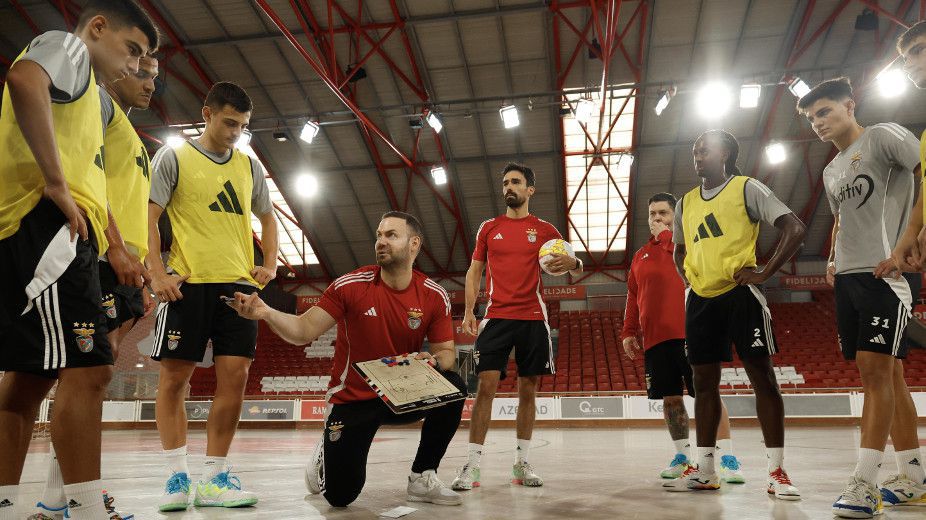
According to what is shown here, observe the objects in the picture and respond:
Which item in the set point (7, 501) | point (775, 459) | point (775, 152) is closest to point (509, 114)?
point (775, 152)

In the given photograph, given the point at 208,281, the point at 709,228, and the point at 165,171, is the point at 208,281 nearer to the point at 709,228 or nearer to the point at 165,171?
the point at 165,171

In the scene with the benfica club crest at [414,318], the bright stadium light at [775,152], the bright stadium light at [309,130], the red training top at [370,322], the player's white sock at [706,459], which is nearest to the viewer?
the red training top at [370,322]

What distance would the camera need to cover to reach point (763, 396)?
3.18 metres

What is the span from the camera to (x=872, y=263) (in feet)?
9.26

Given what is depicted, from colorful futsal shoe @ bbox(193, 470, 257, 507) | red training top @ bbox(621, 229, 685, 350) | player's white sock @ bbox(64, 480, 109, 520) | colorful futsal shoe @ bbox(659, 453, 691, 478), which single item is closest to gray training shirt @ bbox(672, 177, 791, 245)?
red training top @ bbox(621, 229, 685, 350)

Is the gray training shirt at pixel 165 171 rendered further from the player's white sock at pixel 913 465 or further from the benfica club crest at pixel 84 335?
Result: the player's white sock at pixel 913 465

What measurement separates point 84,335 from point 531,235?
3004 mm

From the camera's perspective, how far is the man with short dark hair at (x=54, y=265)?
5.46 feet

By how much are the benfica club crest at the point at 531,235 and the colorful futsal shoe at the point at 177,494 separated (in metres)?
2.57

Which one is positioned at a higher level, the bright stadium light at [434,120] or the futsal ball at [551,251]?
the bright stadium light at [434,120]

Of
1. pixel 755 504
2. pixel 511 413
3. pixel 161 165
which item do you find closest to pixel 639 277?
pixel 755 504

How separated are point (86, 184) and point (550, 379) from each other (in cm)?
1498

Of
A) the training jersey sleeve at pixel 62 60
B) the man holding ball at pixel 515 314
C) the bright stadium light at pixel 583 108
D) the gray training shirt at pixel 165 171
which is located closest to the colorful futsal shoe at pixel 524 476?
the man holding ball at pixel 515 314

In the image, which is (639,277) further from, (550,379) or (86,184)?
(550,379)
